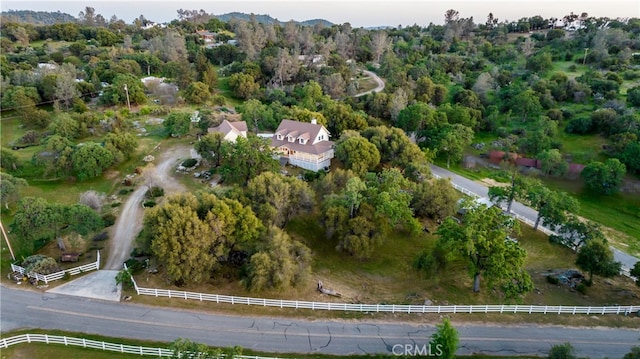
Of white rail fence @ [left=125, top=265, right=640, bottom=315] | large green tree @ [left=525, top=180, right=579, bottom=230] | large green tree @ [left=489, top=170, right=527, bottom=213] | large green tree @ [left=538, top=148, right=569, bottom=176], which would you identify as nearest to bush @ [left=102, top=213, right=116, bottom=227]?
white rail fence @ [left=125, top=265, right=640, bottom=315]

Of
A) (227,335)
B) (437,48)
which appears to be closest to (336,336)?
(227,335)

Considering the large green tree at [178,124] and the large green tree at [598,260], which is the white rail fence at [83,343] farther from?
the large green tree at [178,124]

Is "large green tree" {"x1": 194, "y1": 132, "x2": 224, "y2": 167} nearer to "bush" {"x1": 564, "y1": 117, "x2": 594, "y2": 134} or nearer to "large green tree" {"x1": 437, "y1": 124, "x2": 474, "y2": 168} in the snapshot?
"large green tree" {"x1": 437, "y1": 124, "x2": 474, "y2": 168}

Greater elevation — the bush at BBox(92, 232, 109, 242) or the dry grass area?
the bush at BBox(92, 232, 109, 242)

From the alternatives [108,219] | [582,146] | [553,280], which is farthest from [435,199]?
[582,146]

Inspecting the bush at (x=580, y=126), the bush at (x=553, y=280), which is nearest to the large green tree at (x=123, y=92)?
the bush at (x=553, y=280)

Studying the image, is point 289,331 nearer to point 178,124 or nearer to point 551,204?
point 551,204
